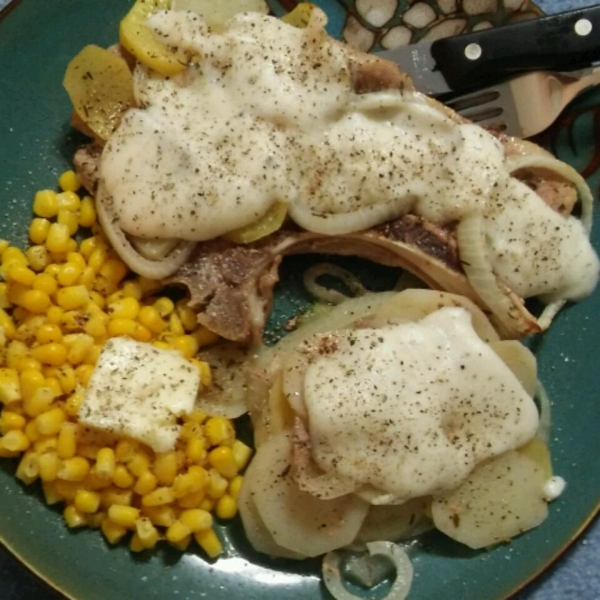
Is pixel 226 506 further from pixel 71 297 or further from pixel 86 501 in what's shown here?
pixel 71 297

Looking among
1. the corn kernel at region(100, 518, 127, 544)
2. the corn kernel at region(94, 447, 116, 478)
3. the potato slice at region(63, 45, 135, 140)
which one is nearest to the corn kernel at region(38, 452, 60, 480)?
the corn kernel at region(94, 447, 116, 478)

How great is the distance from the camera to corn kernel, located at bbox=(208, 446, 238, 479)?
2.96 m

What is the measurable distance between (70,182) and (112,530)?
130 centimetres

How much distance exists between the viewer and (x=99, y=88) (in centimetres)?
300

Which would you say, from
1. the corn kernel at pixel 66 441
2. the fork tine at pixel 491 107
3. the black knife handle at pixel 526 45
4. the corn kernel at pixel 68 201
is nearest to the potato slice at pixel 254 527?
the corn kernel at pixel 66 441

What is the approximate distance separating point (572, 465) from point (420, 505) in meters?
0.66

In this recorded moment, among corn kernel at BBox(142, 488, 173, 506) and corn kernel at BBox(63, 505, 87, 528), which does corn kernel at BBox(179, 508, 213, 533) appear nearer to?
corn kernel at BBox(142, 488, 173, 506)

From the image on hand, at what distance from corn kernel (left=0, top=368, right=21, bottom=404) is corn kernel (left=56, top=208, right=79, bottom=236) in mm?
584

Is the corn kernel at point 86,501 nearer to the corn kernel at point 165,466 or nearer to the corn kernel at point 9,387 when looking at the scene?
the corn kernel at point 165,466

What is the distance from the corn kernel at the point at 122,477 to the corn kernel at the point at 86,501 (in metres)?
0.09

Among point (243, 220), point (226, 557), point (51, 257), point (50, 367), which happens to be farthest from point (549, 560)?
point (51, 257)

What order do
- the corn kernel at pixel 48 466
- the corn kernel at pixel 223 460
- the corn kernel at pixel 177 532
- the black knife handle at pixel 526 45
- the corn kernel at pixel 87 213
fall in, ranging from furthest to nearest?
the black knife handle at pixel 526 45, the corn kernel at pixel 87 213, the corn kernel at pixel 223 460, the corn kernel at pixel 177 532, the corn kernel at pixel 48 466

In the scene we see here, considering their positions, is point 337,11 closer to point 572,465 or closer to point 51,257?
point 51,257

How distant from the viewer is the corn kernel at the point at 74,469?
2750 mm
